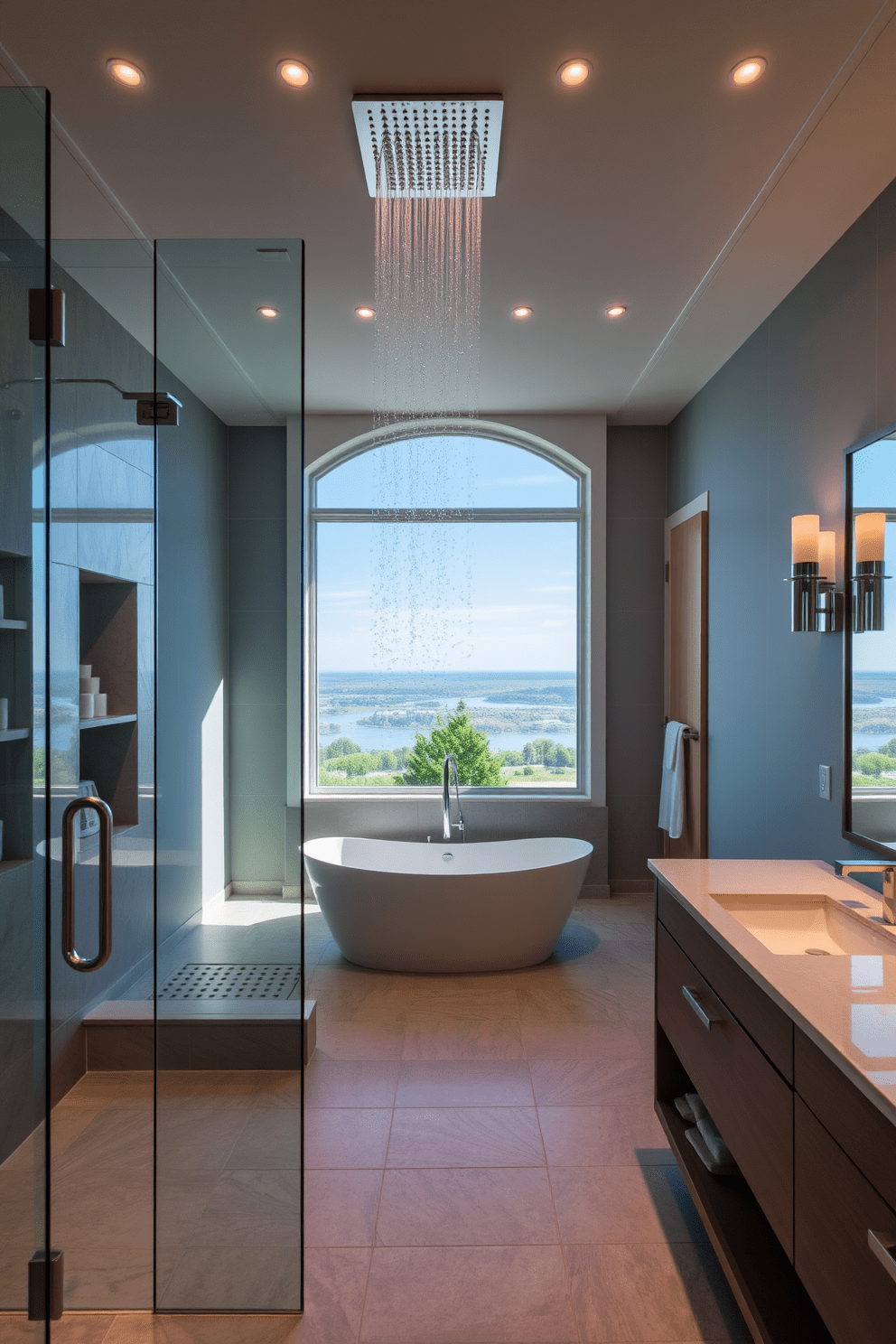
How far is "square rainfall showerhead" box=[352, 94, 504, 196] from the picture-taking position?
217 centimetres

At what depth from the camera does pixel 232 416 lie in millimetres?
1765

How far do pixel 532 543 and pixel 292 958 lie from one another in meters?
3.77

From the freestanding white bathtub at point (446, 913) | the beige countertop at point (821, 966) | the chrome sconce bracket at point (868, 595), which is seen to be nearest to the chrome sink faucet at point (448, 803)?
the freestanding white bathtub at point (446, 913)

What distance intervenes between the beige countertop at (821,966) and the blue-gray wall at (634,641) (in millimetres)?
2561

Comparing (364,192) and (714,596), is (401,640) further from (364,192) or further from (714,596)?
(364,192)

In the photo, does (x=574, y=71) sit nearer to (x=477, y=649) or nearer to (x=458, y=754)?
(x=477, y=649)

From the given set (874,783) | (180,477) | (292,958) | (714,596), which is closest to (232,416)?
(180,477)

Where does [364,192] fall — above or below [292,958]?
above

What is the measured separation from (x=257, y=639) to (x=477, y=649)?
132 inches

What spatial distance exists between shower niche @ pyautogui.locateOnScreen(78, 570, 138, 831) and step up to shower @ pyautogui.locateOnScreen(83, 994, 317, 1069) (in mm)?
399

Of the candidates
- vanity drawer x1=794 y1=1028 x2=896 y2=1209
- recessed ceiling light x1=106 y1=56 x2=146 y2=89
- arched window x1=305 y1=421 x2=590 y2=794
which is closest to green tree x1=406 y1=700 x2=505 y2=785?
arched window x1=305 y1=421 x2=590 y2=794

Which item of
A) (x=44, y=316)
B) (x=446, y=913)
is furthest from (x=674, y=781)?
(x=44, y=316)

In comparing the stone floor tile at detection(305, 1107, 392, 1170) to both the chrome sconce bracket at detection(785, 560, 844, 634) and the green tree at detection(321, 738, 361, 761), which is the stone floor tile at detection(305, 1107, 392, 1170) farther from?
the green tree at detection(321, 738, 361, 761)

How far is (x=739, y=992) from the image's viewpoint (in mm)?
1676
